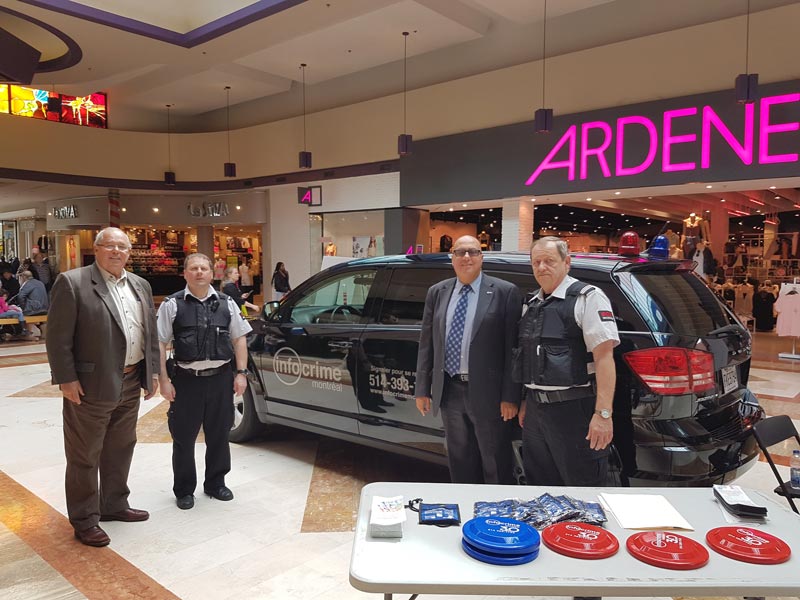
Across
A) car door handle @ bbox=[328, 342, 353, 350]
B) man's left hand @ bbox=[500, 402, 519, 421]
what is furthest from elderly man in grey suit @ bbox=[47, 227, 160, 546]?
man's left hand @ bbox=[500, 402, 519, 421]

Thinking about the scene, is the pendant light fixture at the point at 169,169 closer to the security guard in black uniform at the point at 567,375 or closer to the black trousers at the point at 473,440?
the black trousers at the point at 473,440

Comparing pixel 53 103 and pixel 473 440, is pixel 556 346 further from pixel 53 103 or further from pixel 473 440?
pixel 53 103

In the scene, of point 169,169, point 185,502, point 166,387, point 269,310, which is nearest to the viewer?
point 166,387

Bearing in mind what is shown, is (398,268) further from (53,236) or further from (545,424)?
(53,236)

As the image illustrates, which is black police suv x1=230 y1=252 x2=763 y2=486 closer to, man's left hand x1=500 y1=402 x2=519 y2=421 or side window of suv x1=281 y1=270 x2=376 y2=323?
side window of suv x1=281 y1=270 x2=376 y2=323

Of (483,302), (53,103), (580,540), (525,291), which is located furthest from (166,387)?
(53,103)

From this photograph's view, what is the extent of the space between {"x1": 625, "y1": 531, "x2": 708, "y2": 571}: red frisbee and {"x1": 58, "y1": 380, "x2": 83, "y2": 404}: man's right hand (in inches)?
102

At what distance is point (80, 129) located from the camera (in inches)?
570

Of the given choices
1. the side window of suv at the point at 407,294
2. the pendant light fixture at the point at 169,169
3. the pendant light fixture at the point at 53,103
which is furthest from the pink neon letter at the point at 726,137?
the pendant light fixture at the point at 53,103

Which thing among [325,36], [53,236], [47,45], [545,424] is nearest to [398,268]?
[545,424]

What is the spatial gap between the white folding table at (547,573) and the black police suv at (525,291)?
82 cm

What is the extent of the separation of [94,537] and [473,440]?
198 centimetres

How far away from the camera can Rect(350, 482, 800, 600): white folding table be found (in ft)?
4.46

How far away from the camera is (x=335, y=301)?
4.04 metres
